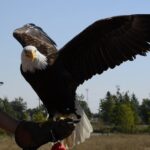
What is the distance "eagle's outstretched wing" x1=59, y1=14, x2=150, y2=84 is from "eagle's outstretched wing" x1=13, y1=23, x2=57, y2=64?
0.16 meters

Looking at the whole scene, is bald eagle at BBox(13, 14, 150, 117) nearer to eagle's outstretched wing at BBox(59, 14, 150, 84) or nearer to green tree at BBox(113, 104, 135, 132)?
eagle's outstretched wing at BBox(59, 14, 150, 84)

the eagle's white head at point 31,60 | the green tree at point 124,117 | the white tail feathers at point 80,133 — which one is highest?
the green tree at point 124,117

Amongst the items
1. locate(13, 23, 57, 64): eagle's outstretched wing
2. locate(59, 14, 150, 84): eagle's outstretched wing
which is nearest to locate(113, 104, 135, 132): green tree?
locate(13, 23, 57, 64): eagle's outstretched wing

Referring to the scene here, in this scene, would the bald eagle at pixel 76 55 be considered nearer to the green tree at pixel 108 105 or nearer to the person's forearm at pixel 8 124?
the person's forearm at pixel 8 124

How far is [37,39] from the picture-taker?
6953 mm

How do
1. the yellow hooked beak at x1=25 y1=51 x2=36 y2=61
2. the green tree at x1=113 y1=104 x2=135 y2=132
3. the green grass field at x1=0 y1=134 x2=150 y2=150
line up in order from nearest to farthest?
the yellow hooked beak at x1=25 y1=51 x2=36 y2=61
the green grass field at x1=0 y1=134 x2=150 y2=150
the green tree at x1=113 y1=104 x2=135 y2=132

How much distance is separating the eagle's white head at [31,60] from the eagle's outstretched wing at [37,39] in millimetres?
179

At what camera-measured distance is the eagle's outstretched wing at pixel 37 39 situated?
6.60 m

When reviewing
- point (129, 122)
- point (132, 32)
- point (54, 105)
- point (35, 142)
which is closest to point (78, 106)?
point (54, 105)

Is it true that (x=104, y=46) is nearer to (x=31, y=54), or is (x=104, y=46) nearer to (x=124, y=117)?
(x=31, y=54)

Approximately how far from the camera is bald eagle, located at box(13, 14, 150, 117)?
6.09 meters

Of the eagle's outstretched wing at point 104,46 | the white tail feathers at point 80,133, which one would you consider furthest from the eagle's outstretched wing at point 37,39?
the white tail feathers at point 80,133

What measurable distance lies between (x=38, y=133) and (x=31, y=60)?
11.0 ft

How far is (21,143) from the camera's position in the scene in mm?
2756
